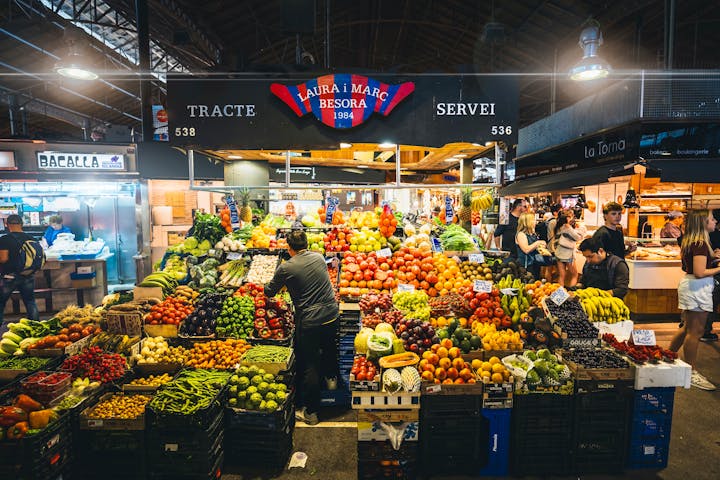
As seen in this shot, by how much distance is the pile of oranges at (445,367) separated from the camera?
11.1ft

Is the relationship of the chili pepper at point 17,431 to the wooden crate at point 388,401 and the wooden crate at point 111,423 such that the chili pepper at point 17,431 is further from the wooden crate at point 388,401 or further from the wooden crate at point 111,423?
the wooden crate at point 388,401

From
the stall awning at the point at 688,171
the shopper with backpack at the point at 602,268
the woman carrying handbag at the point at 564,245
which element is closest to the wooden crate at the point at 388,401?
the shopper with backpack at the point at 602,268

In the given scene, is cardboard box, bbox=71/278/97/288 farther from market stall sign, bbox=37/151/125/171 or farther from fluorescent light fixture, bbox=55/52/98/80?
fluorescent light fixture, bbox=55/52/98/80

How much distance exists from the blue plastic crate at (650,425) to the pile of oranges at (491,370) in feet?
4.22

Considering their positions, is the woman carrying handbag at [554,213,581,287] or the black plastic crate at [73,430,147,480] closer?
the black plastic crate at [73,430,147,480]

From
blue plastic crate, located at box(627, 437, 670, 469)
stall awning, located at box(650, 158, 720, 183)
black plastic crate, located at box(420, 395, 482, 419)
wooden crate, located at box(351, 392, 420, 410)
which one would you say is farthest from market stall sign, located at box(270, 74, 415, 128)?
stall awning, located at box(650, 158, 720, 183)

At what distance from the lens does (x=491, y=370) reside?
3516mm

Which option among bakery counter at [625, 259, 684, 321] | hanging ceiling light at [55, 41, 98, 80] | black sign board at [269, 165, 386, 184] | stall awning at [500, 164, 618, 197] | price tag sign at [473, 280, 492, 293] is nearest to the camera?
price tag sign at [473, 280, 492, 293]

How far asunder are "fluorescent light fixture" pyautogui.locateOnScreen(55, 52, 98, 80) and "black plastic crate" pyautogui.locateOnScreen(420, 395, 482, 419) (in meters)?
5.45

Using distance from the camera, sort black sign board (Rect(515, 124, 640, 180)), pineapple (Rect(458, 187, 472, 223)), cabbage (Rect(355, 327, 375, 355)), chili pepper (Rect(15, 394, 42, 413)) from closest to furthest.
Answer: chili pepper (Rect(15, 394, 42, 413)) < cabbage (Rect(355, 327, 375, 355)) < black sign board (Rect(515, 124, 640, 180)) < pineapple (Rect(458, 187, 472, 223))

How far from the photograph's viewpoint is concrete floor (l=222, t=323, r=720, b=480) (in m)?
3.52

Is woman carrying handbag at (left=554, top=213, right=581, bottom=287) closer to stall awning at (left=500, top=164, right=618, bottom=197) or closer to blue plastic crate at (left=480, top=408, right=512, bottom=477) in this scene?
stall awning at (left=500, top=164, right=618, bottom=197)

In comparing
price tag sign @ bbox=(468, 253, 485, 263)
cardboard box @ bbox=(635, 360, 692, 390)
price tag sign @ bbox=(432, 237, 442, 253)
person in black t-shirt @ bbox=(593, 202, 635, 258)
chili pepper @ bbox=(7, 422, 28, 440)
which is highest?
person in black t-shirt @ bbox=(593, 202, 635, 258)

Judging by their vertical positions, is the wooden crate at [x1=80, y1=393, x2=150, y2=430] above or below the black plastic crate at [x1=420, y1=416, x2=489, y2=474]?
above
